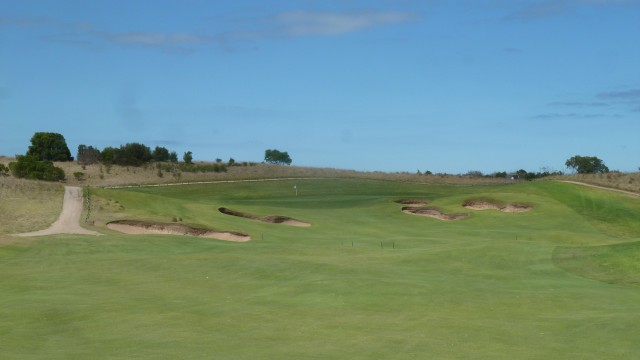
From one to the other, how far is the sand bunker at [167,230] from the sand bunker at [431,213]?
2222cm

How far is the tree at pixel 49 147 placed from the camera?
139875 millimetres

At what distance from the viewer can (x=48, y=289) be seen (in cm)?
3055

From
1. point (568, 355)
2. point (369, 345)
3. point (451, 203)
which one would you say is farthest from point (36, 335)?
point (451, 203)

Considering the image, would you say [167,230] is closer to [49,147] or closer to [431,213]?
[431,213]

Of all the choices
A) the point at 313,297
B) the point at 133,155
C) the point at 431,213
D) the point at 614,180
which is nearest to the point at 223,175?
the point at 133,155

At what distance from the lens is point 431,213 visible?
7275cm

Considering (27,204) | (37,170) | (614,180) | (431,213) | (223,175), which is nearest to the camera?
(27,204)

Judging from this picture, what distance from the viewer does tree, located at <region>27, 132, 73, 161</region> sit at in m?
140

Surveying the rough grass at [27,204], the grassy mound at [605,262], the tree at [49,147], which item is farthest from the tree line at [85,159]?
the grassy mound at [605,262]

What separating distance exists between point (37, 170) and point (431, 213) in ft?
172

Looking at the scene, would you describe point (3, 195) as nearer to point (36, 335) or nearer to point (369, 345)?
point (36, 335)

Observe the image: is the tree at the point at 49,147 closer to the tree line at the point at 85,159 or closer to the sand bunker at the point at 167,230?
the tree line at the point at 85,159

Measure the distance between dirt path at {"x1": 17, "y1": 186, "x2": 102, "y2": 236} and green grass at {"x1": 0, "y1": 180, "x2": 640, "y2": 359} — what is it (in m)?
1.57

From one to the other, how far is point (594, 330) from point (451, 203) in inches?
2139
